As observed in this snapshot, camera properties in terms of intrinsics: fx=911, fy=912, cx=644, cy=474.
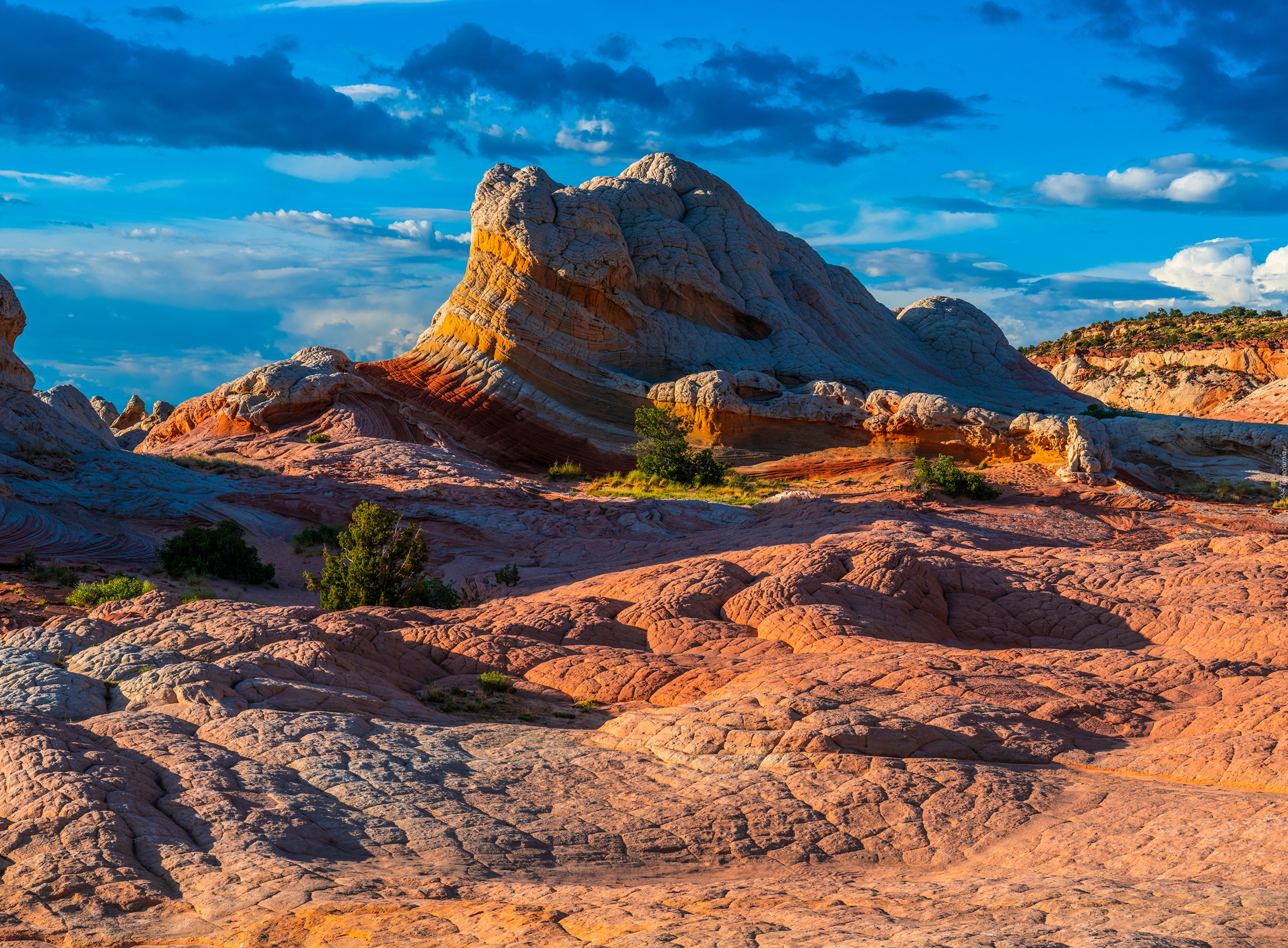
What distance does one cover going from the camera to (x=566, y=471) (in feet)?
116

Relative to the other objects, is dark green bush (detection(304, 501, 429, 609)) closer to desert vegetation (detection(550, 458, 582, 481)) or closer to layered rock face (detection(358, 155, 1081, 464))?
desert vegetation (detection(550, 458, 582, 481))

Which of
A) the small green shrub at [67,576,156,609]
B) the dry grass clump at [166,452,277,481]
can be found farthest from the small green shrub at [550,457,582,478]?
the small green shrub at [67,576,156,609]

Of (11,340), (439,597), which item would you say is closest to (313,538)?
(439,597)

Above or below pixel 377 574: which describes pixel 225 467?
above

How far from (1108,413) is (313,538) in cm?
3405

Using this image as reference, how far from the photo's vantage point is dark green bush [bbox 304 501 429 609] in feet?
50.1

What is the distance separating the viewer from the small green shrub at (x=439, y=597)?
1567 cm

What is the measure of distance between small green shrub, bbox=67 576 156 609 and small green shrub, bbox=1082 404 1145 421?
36.1 meters

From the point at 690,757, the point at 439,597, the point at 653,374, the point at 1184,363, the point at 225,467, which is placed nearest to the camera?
the point at 690,757

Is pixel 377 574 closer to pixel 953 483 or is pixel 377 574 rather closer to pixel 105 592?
pixel 105 592

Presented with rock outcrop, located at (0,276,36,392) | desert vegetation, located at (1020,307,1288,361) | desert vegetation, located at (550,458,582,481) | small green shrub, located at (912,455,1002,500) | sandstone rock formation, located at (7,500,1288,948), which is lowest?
sandstone rock formation, located at (7,500,1288,948)

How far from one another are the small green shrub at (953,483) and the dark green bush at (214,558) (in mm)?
19243

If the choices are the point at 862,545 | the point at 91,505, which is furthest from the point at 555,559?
the point at 91,505

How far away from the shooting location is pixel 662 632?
1212 cm
